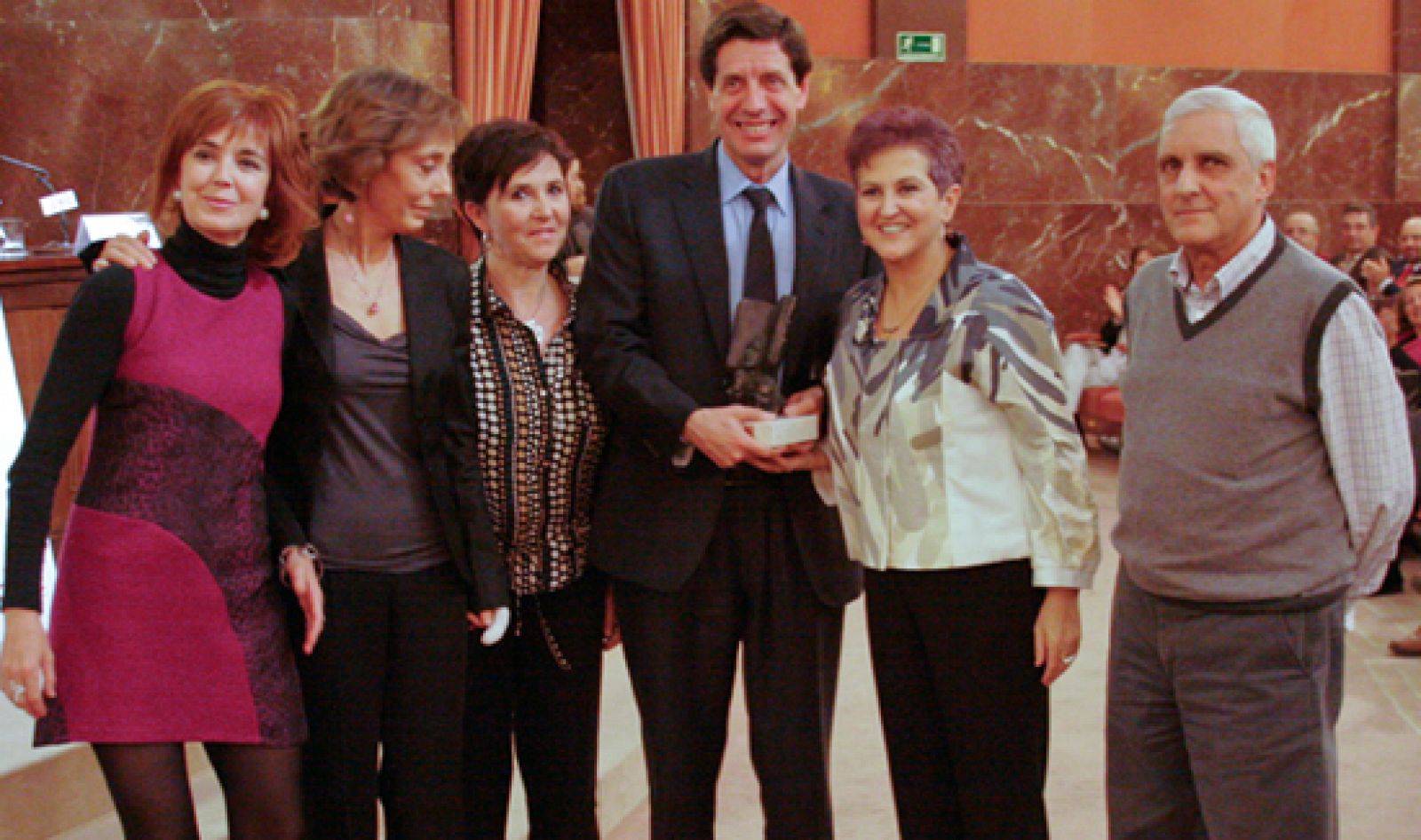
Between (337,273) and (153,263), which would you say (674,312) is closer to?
(337,273)

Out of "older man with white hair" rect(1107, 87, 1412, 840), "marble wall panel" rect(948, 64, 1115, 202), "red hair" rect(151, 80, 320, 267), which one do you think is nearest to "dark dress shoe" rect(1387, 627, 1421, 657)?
"older man with white hair" rect(1107, 87, 1412, 840)

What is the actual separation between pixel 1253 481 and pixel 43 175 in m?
5.67

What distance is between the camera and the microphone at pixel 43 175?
604 cm

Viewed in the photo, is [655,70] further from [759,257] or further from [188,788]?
[188,788]

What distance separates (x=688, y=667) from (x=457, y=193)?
0.99 metres

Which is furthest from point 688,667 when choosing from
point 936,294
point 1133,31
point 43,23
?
point 1133,31

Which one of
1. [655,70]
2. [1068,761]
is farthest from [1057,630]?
[655,70]

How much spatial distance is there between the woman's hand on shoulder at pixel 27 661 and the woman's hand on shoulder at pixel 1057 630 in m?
1.46

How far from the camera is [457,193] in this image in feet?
8.63

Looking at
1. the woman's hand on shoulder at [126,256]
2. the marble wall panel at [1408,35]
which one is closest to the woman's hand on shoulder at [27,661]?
the woman's hand on shoulder at [126,256]

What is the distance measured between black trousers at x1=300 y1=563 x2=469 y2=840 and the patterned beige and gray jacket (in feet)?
2.43

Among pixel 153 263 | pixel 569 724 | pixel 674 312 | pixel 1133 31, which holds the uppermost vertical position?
pixel 1133 31

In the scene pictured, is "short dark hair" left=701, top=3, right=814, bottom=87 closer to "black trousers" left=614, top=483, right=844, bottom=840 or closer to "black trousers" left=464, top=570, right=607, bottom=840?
"black trousers" left=614, top=483, right=844, bottom=840

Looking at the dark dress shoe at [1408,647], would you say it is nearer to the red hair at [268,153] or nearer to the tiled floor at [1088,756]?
the tiled floor at [1088,756]
